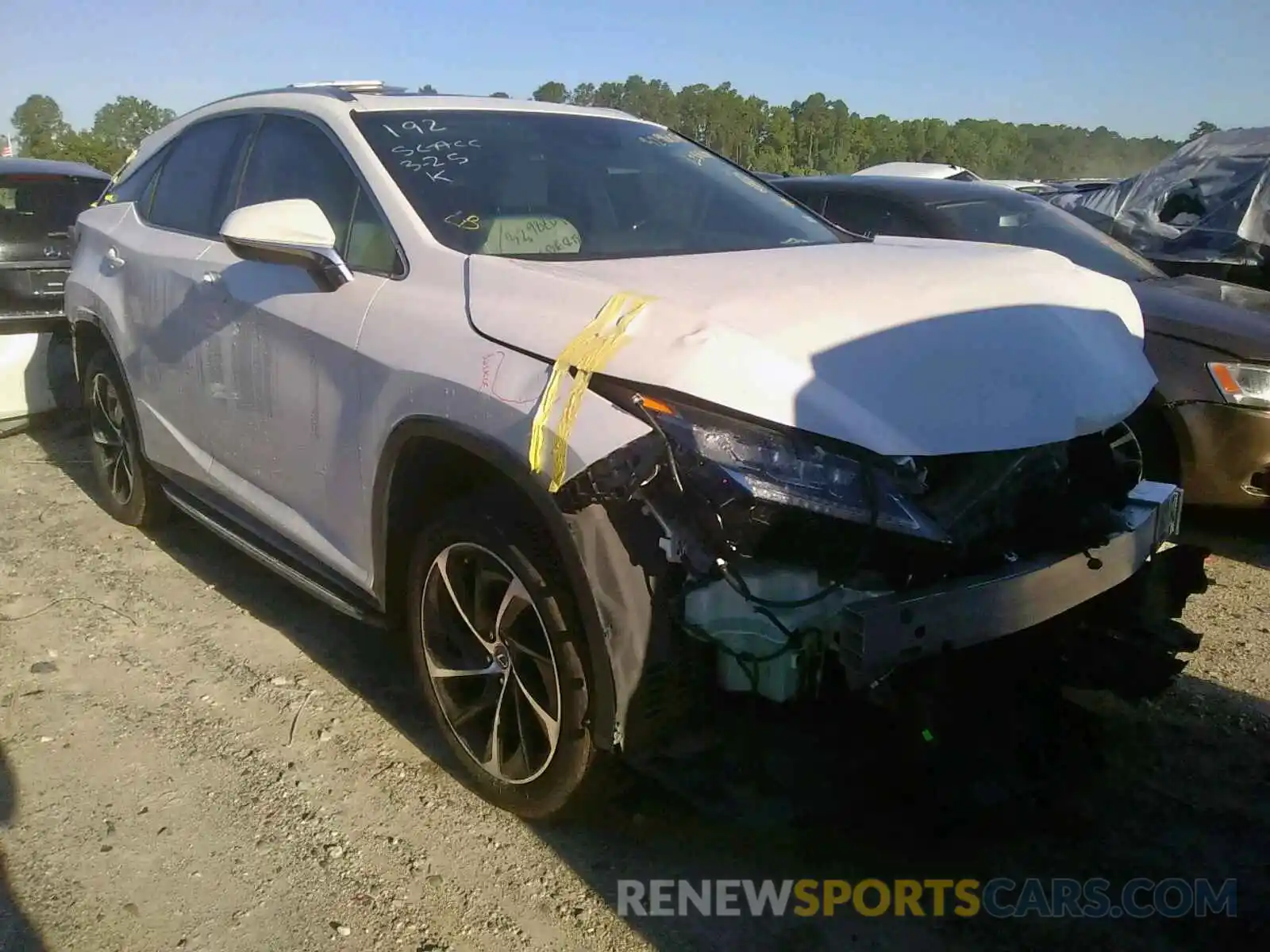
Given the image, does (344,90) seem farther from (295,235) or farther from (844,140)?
(844,140)

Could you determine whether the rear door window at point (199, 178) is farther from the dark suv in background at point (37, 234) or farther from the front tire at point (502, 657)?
the dark suv in background at point (37, 234)

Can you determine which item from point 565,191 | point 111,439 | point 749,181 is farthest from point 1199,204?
point 111,439

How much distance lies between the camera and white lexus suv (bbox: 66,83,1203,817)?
2283 mm

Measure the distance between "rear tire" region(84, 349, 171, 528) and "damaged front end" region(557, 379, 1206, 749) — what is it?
Answer: 315 centimetres

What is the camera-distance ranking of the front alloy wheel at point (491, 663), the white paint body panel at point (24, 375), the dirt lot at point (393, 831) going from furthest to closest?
1. the white paint body panel at point (24, 375)
2. the front alloy wheel at point (491, 663)
3. the dirt lot at point (393, 831)

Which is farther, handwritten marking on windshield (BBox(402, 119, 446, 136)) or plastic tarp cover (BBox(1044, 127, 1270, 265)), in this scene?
plastic tarp cover (BBox(1044, 127, 1270, 265))

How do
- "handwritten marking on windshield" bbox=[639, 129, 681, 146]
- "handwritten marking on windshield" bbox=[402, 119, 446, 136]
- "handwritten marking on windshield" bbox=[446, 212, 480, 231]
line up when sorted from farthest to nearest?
"handwritten marking on windshield" bbox=[639, 129, 681, 146]
"handwritten marking on windshield" bbox=[402, 119, 446, 136]
"handwritten marking on windshield" bbox=[446, 212, 480, 231]

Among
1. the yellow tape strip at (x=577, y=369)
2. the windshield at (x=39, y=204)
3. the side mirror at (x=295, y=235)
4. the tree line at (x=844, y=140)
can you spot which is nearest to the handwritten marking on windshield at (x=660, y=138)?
the side mirror at (x=295, y=235)

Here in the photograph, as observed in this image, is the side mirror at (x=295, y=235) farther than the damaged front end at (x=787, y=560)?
Yes

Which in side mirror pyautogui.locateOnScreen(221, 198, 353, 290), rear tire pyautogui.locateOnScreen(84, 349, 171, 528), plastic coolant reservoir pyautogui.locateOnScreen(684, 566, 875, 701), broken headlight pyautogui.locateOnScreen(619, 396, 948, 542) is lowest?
rear tire pyautogui.locateOnScreen(84, 349, 171, 528)

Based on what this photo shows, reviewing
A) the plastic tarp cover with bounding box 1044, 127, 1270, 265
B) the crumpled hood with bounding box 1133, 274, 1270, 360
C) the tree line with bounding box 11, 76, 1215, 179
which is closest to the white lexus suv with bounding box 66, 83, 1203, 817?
the crumpled hood with bounding box 1133, 274, 1270, 360

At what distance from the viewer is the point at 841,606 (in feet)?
7.29

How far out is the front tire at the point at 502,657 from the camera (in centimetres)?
254

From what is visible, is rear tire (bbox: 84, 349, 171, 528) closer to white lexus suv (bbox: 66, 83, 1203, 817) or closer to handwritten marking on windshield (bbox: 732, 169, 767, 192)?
white lexus suv (bbox: 66, 83, 1203, 817)
